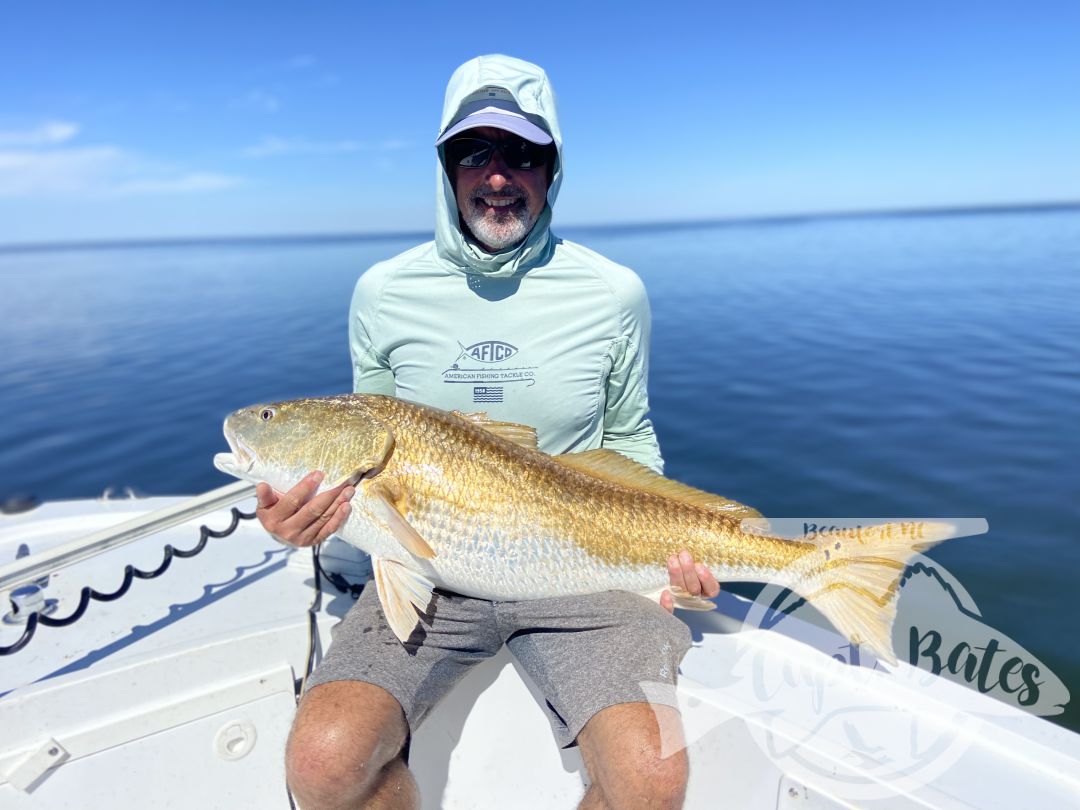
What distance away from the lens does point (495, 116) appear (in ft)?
10.2

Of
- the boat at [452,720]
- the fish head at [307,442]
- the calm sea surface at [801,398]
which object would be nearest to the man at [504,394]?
the fish head at [307,442]

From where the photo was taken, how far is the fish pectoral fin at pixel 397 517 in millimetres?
2568

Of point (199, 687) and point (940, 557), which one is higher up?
point (199, 687)

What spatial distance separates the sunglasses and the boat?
88.8 inches

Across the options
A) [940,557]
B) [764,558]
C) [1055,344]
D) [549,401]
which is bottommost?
[940,557]

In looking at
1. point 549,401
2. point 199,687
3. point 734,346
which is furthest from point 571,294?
point 734,346

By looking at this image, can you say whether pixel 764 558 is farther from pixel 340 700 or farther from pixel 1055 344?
pixel 1055 344

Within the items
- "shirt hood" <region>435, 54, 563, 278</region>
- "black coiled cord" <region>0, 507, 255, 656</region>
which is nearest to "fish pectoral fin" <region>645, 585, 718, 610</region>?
"shirt hood" <region>435, 54, 563, 278</region>

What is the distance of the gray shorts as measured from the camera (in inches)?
103

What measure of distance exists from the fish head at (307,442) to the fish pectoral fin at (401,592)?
0.42 metres

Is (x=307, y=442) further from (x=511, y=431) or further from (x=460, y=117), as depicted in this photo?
(x=460, y=117)

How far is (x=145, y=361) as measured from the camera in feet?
53.7

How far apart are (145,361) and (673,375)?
13.4 m

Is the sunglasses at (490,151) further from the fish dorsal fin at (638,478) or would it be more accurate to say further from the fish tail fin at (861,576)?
the fish tail fin at (861,576)
